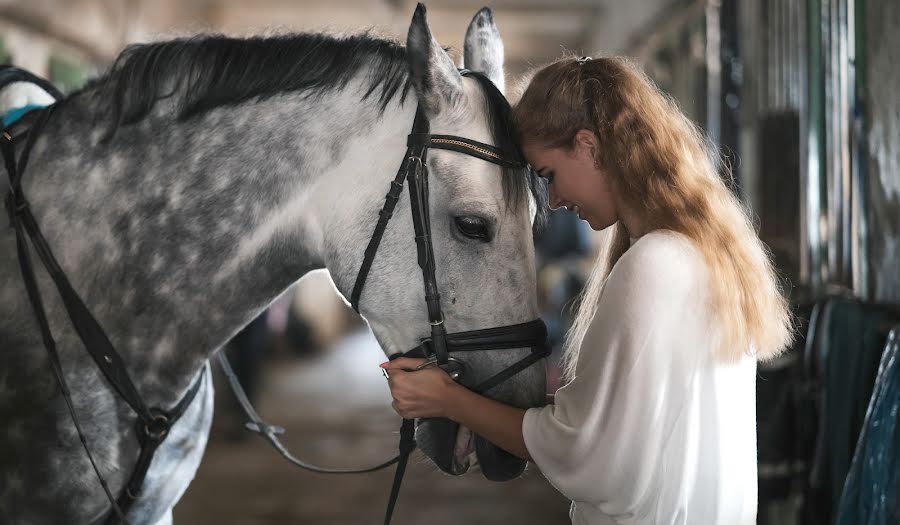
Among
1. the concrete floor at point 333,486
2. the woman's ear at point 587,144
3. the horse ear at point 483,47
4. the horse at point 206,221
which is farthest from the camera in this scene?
the concrete floor at point 333,486

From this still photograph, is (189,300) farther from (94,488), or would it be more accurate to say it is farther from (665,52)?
(665,52)

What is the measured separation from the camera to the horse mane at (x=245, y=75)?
1.23 metres

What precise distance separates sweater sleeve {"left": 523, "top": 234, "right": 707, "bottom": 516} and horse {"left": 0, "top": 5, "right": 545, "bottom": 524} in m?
0.21

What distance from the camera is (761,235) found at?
117 inches

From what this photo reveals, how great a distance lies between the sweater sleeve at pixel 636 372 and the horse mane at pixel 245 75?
308 mm

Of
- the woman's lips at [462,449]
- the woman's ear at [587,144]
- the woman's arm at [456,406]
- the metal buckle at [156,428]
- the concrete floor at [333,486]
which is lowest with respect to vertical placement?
the concrete floor at [333,486]

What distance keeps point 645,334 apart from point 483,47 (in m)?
0.64

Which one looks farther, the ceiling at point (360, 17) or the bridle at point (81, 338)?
the ceiling at point (360, 17)

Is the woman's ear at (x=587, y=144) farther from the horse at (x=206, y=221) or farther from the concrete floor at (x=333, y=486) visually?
the concrete floor at (x=333, y=486)

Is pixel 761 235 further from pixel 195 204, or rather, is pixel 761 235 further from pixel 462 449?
pixel 195 204

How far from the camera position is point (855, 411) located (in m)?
1.77

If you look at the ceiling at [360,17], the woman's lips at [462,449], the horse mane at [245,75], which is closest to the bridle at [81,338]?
the horse mane at [245,75]

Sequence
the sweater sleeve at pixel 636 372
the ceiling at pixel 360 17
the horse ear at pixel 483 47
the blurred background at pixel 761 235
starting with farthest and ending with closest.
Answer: the ceiling at pixel 360 17
the blurred background at pixel 761 235
the horse ear at pixel 483 47
the sweater sleeve at pixel 636 372

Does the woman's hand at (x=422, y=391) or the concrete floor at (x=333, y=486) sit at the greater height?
the woman's hand at (x=422, y=391)
